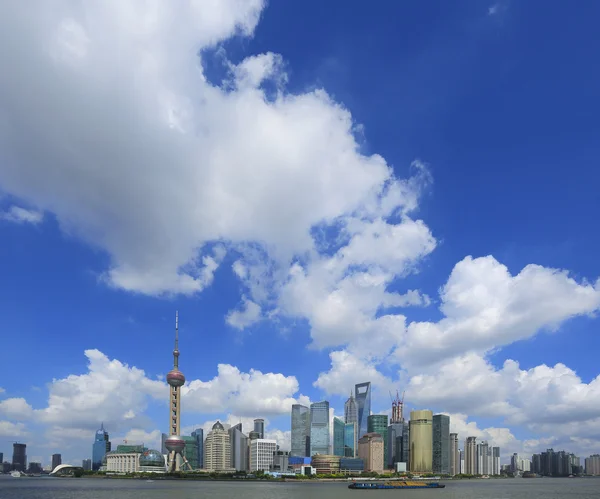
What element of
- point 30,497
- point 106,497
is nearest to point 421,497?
point 106,497

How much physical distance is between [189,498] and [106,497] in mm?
28219

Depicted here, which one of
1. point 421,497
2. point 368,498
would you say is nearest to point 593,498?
point 421,497

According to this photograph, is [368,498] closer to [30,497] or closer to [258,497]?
[258,497]

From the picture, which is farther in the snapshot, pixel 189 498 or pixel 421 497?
pixel 421 497

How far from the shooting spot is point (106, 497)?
162 metres

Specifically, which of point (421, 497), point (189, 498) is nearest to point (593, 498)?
point (421, 497)

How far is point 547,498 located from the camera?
581 feet

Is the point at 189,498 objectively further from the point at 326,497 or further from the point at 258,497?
the point at 326,497

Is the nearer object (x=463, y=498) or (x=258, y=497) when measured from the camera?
(x=258, y=497)

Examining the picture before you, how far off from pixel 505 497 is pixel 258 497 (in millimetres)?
80450

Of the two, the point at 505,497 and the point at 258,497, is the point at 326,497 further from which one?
the point at 505,497

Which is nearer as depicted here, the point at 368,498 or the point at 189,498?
the point at 189,498

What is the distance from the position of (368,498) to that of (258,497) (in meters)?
35.7

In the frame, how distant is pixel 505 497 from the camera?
17725cm
